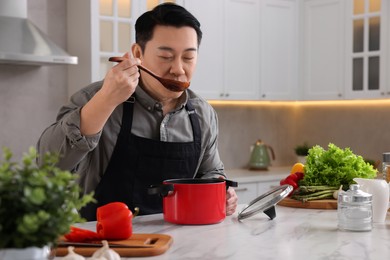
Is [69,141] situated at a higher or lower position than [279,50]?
lower

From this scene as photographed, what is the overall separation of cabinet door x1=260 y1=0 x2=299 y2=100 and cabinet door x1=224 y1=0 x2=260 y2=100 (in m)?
0.08

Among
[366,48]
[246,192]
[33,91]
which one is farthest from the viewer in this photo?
[366,48]

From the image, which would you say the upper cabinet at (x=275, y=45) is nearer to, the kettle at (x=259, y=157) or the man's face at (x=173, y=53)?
the kettle at (x=259, y=157)

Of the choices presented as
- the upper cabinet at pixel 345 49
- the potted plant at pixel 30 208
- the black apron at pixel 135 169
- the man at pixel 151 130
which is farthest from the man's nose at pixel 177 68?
the upper cabinet at pixel 345 49

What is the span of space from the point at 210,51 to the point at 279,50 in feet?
2.74

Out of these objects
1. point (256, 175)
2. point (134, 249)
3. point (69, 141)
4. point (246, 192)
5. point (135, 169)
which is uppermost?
point (69, 141)

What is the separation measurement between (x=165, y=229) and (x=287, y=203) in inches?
27.5

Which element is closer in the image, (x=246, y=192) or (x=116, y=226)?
(x=116, y=226)

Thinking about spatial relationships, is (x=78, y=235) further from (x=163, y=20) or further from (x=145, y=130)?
(x=163, y=20)

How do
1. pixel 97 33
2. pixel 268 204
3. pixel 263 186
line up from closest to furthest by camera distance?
pixel 268 204 → pixel 97 33 → pixel 263 186

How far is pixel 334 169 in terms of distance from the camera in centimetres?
256

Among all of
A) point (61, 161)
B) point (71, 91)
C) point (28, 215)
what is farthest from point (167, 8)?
point (71, 91)

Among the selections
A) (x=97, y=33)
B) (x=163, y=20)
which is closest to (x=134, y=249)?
(x=163, y=20)

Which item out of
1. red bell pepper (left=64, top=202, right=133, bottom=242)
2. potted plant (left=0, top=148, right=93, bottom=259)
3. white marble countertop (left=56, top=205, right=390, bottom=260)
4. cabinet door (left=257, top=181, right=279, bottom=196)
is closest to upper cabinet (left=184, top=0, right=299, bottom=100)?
cabinet door (left=257, top=181, right=279, bottom=196)
